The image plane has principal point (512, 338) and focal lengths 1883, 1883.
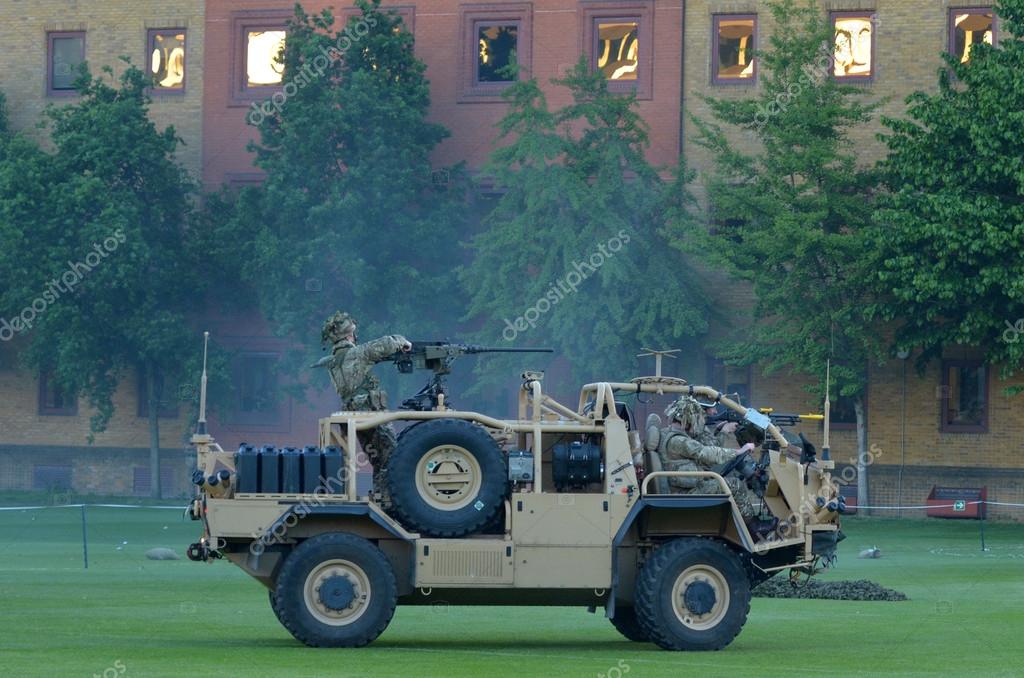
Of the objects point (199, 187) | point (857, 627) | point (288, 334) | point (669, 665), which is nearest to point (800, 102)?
point (288, 334)

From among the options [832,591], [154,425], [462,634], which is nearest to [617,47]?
[154,425]

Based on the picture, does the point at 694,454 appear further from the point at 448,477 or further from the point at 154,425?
the point at 154,425

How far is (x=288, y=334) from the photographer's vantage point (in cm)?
4650

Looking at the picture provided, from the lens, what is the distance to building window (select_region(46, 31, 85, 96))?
5169cm

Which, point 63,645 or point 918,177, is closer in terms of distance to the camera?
point 63,645

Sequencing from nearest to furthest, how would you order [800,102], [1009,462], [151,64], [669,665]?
1. [669,665]
2. [800,102]
3. [1009,462]
4. [151,64]

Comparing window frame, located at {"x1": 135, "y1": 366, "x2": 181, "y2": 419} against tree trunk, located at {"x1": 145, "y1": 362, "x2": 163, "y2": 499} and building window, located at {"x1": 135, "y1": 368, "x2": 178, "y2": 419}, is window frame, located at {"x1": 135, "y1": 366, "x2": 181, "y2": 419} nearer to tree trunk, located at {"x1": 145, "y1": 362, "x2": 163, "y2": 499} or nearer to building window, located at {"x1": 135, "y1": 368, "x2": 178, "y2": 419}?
building window, located at {"x1": 135, "y1": 368, "x2": 178, "y2": 419}

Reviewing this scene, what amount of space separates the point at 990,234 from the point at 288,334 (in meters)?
17.7

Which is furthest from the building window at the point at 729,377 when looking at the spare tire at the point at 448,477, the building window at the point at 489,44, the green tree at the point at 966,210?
the spare tire at the point at 448,477

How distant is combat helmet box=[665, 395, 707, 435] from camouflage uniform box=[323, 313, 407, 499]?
2516 millimetres

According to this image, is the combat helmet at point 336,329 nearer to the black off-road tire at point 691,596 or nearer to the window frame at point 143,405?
the black off-road tire at point 691,596

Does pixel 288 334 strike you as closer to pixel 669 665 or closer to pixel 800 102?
pixel 800 102
